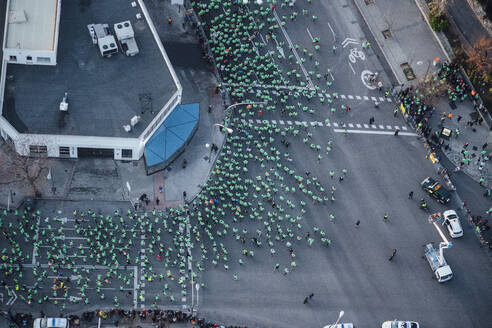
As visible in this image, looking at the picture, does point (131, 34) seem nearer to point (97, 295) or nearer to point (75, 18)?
point (75, 18)

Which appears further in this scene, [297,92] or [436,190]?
[297,92]

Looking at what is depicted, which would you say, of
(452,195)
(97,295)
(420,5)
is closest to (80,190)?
(97,295)

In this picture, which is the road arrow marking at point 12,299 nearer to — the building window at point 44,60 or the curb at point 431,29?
the building window at point 44,60

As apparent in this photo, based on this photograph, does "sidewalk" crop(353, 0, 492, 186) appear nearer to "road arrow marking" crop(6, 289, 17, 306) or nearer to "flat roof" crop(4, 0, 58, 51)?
"flat roof" crop(4, 0, 58, 51)

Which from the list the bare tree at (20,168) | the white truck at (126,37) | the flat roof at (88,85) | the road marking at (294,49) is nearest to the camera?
the bare tree at (20,168)

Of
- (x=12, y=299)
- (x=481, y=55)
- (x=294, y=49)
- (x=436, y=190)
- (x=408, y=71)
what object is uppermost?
(x=481, y=55)

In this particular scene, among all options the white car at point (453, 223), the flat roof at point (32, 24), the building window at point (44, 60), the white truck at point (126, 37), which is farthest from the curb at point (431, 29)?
the building window at point (44, 60)

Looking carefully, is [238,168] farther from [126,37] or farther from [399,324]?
[399,324]

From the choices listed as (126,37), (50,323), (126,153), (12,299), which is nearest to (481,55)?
(126,37)
